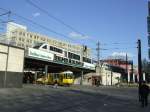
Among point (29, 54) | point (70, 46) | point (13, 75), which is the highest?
point (70, 46)

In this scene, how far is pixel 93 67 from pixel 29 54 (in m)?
36.7

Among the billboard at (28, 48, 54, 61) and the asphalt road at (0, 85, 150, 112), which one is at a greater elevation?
the billboard at (28, 48, 54, 61)

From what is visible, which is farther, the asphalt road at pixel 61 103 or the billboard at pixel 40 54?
the billboard at pixel 40 54

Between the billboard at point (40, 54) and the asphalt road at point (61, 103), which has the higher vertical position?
the billboard at point (40, 54)

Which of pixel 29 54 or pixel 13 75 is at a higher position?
pixel 29 54

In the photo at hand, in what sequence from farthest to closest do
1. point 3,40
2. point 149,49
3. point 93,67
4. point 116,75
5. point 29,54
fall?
point 116,75 → point 93,67 → point 29,54 → point 3,40 → point 149,49

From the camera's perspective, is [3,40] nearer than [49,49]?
Yes

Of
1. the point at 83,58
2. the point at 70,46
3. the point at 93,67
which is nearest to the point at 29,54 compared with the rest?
the point at 83,58

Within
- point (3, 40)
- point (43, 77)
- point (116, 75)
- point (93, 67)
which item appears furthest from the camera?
point (116, 75)

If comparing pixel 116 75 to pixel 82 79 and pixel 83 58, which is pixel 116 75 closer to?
pixel 82 79

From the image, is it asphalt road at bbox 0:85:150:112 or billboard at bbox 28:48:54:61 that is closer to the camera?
asphalt road at bbox 0:85:150:112

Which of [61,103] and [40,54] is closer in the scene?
[61,103]

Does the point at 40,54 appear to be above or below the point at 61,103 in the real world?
above

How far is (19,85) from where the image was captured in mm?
40000
